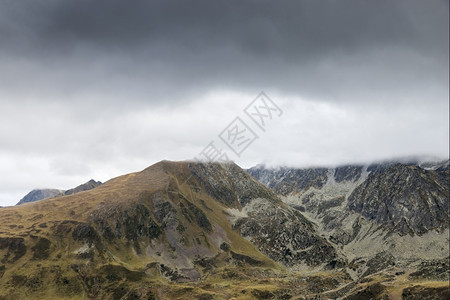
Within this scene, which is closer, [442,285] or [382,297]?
[442,285]

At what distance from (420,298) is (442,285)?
16400 mm

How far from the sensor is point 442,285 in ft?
599

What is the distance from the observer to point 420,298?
179m

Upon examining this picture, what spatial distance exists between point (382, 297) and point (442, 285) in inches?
1326

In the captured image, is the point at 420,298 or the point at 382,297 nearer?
the point at 420,298

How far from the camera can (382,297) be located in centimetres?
19750

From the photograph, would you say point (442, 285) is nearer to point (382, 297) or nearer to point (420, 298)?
point (420, 298)

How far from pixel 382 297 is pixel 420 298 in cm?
2376

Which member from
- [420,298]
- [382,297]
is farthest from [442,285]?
[382,297]
